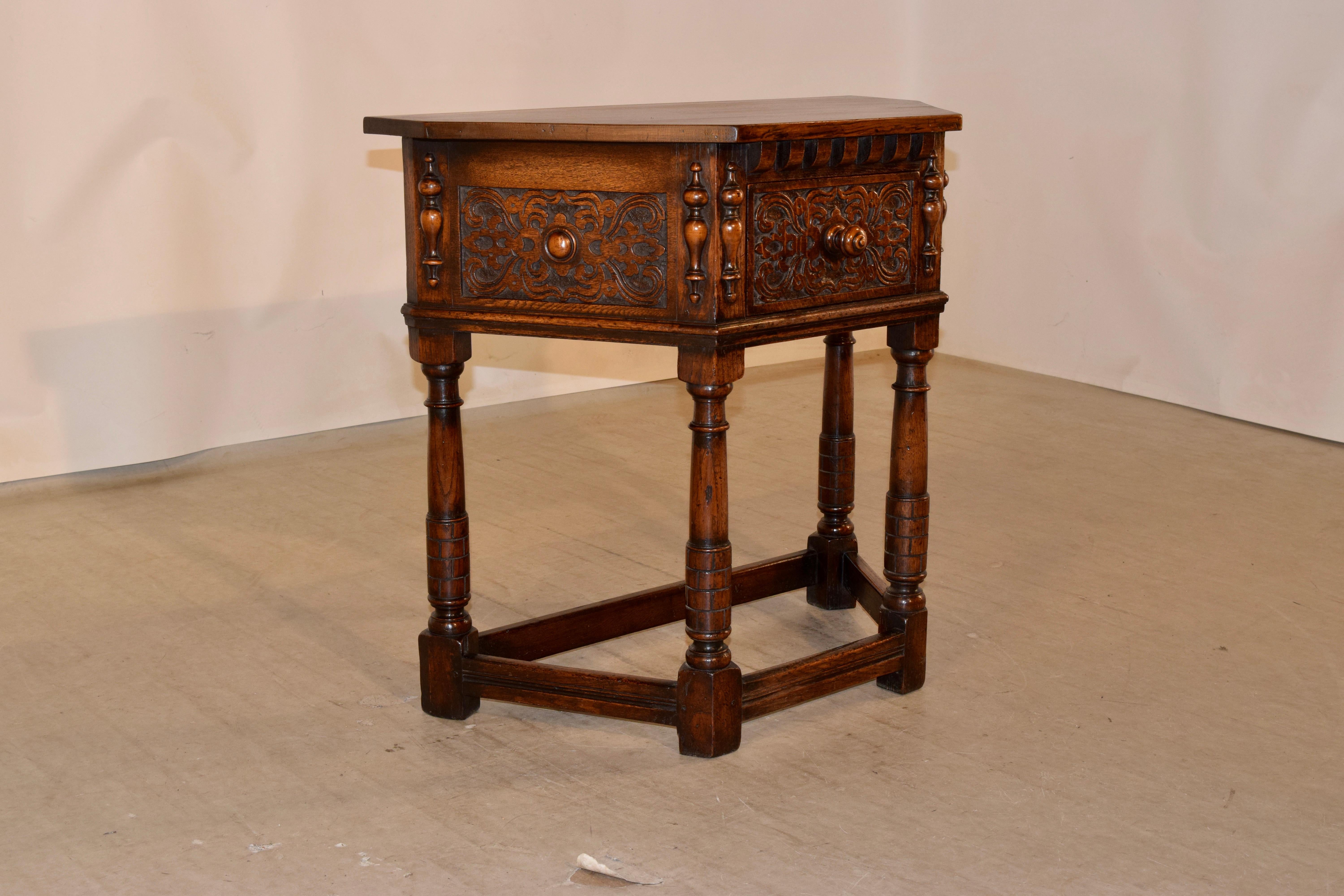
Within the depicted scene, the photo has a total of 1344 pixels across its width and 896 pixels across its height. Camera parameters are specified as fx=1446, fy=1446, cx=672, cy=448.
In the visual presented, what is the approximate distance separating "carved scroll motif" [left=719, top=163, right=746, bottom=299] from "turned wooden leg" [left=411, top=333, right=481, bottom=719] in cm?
53

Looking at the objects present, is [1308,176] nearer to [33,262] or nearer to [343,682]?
[343,682]

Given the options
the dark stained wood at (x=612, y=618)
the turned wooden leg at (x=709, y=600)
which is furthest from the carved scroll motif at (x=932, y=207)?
the dark stained wood at (x=612, y=618)

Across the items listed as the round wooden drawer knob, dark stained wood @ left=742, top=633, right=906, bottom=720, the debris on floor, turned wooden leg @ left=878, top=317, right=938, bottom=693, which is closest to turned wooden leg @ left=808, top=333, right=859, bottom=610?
turned wooden leg @ left=878, top=317, right=938, bottom=693

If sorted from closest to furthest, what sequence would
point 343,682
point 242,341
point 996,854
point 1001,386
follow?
point 996,854
point 343,682
point 242,341
point 1001,386

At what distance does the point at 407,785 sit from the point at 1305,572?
2103 mm

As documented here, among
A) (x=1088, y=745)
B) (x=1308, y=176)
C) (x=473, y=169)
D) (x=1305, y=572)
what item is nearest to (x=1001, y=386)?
(x=1308, y=176)

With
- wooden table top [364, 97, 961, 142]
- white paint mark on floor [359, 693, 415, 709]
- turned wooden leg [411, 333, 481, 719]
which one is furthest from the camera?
white paint mark on floor [359, 693, 415, 709]

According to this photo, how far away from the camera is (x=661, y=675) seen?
271cm

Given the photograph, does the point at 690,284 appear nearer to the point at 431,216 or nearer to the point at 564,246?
the point at 564,246

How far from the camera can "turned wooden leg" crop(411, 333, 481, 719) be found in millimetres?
2480

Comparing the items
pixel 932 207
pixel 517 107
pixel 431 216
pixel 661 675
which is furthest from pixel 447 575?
pixel 517 107

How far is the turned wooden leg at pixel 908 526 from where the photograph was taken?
2.56 m

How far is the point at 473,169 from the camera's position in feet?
7.43

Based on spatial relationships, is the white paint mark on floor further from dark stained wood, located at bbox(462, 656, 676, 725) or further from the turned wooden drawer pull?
the turned wooden drawer pull
